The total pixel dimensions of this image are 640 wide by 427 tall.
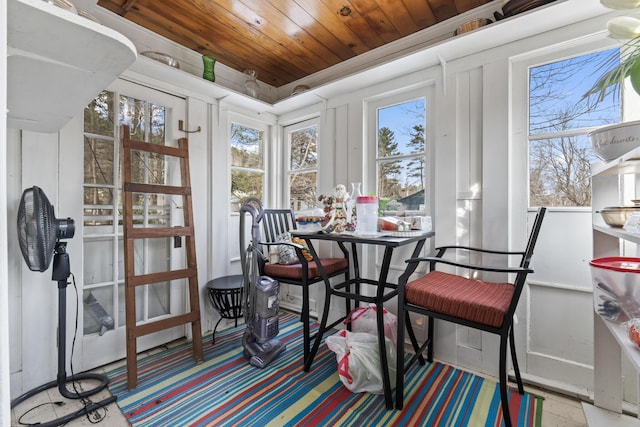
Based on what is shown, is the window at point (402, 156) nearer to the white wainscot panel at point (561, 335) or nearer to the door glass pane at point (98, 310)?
the white wainscot panel at point (561, 335)

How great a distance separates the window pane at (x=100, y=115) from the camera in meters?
1.92

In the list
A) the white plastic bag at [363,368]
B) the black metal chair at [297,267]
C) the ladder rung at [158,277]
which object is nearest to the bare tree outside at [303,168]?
the black metal chair at [297,267]

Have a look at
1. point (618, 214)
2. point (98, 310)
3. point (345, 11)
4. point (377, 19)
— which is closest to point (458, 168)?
point (618, 214)

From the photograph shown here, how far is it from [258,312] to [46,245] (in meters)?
1.19

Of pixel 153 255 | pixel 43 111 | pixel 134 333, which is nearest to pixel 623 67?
pixel 43 111

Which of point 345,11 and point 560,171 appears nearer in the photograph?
point 560,171

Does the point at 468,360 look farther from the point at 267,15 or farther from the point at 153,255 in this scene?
the point at 267,15

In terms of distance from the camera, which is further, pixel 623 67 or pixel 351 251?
pixel 351 251

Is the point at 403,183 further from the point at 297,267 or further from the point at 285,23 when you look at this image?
the point at 285,23

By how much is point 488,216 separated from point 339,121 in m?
1.42

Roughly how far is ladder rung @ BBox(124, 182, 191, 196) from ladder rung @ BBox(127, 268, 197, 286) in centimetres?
54

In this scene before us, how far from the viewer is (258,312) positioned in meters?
1.97

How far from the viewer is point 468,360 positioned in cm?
187

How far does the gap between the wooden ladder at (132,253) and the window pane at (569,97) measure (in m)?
2.33
